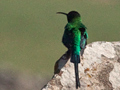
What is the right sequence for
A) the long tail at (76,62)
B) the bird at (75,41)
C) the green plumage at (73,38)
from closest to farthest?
1. the long tail at (76,62)
2. the bird at (75,41)
3. the green plumage at (73,38)

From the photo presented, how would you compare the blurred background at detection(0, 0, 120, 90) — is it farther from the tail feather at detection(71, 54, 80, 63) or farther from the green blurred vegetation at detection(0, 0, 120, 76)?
the tail feather at detection(71, 54, 80, 63)

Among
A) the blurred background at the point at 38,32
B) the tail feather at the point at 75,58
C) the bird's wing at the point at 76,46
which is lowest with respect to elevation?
the blurred background at the point at 38,32

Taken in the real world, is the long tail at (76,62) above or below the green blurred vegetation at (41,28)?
above

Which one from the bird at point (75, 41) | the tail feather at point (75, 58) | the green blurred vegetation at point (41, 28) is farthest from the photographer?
the green blurred vegetation at point (41, 28)

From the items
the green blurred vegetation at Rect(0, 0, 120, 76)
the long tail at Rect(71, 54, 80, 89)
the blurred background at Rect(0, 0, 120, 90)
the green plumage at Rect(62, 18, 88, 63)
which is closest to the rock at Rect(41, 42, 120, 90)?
the long tail at Rect(71, 54, 80, 89)

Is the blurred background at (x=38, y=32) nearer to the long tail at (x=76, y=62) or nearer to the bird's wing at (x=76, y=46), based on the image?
the bird's wing at (x=76, y=46)

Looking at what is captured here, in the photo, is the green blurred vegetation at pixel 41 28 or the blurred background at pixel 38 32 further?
the green blurred vegetation at pixel 41 28

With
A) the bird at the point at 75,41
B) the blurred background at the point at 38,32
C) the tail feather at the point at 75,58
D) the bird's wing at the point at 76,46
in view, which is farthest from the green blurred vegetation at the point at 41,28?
the tail feather at the point at 75,58

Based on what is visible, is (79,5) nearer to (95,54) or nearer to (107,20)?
(107,20)
